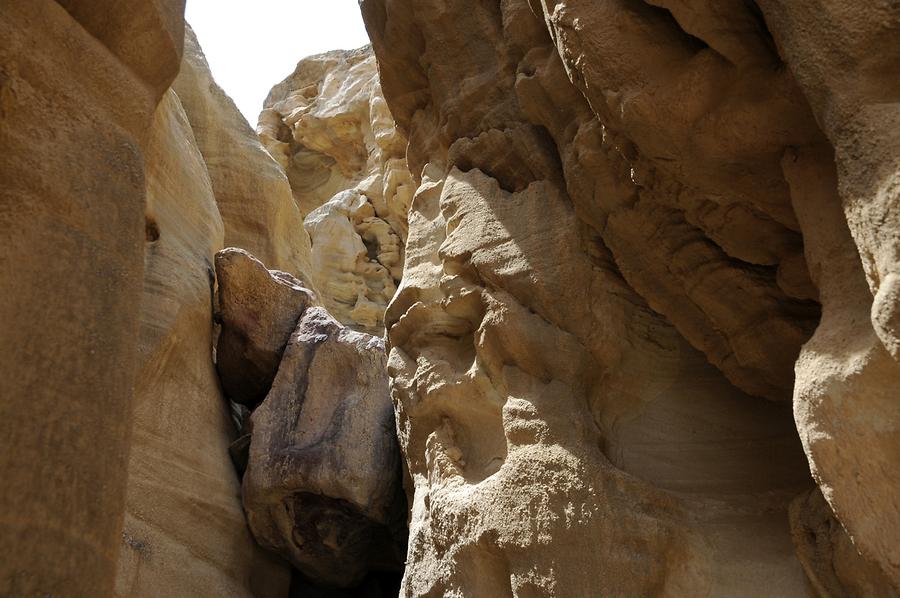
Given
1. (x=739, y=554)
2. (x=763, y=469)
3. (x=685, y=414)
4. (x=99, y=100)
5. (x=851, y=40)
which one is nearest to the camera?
(x=851, y=40)

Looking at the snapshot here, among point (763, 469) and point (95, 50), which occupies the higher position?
point (95, 50)

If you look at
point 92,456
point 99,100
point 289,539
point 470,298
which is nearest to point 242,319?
point 289,539

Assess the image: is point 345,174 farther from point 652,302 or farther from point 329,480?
point 652,302

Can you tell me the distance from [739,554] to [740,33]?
6.35 ft

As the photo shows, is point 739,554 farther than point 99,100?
Yes

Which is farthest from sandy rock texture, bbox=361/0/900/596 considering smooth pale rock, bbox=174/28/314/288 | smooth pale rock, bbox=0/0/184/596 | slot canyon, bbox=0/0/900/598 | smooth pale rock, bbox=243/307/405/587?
smooth pale rock, bbox=174/28/314/288

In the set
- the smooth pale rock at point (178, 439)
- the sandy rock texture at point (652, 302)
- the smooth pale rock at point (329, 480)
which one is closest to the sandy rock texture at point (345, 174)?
the smooth pale rock at point (178, 439)

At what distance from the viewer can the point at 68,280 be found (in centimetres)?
264

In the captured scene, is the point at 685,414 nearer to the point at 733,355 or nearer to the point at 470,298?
the point at 733,355

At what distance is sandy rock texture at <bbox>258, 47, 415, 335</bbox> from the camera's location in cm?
1173

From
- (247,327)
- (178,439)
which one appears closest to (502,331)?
(178,439)

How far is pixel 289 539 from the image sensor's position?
5.23 meters

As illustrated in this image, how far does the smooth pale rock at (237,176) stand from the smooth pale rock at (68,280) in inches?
196

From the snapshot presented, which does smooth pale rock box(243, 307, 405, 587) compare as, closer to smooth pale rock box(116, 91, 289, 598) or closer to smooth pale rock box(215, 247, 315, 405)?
smooth pale rock box(116, 91, 289, 598)
